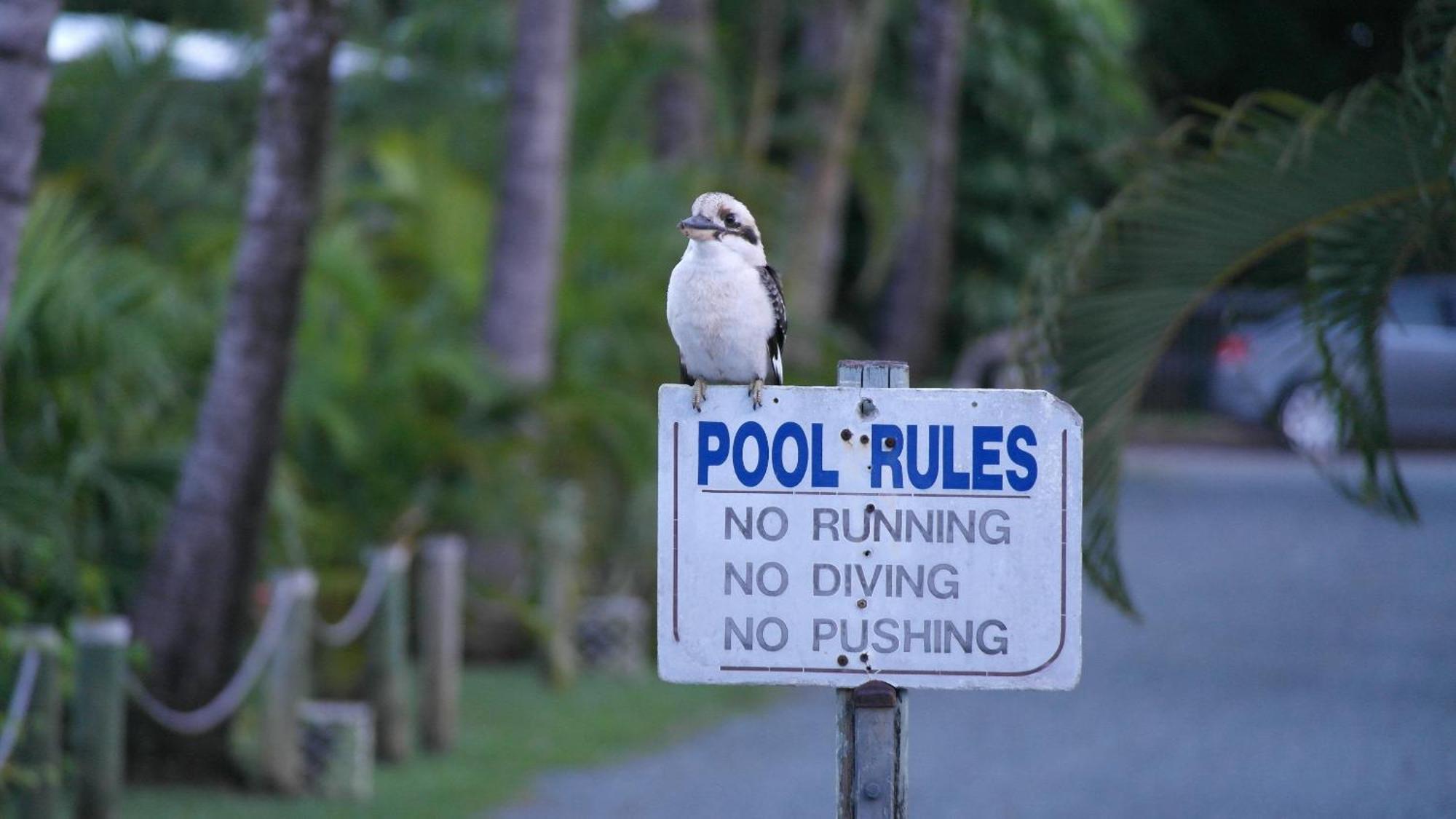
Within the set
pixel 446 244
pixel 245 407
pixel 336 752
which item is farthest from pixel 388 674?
pixel 446 244

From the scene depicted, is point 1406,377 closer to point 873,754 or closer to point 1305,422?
point 1305,422

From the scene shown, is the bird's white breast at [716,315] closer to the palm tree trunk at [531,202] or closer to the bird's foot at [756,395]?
the bird's foot at [756,395]

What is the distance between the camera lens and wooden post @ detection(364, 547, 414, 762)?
8.23 m

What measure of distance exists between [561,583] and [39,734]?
455cm

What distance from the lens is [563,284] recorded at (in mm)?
12016

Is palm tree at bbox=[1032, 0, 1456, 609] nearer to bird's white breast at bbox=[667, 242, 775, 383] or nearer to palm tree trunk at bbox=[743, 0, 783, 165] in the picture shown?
bird's white breast at bbox=[667, 242, 775, 383]

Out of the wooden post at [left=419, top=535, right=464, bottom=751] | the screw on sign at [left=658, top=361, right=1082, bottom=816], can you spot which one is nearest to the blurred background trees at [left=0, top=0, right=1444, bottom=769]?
the wooden post at [left=419, top=535, right=464, bottom=751]

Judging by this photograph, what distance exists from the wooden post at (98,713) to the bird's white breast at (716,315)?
319 centimetres

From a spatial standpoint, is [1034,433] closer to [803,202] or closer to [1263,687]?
[1263,687]

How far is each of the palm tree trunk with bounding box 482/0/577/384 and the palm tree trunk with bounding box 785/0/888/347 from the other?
318cm

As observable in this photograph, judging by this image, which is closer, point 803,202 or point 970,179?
point 803,202

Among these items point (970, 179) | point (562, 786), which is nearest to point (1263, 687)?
point (562, 786)

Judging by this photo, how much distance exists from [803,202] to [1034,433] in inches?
505

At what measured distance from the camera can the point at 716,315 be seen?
12.0 feet
